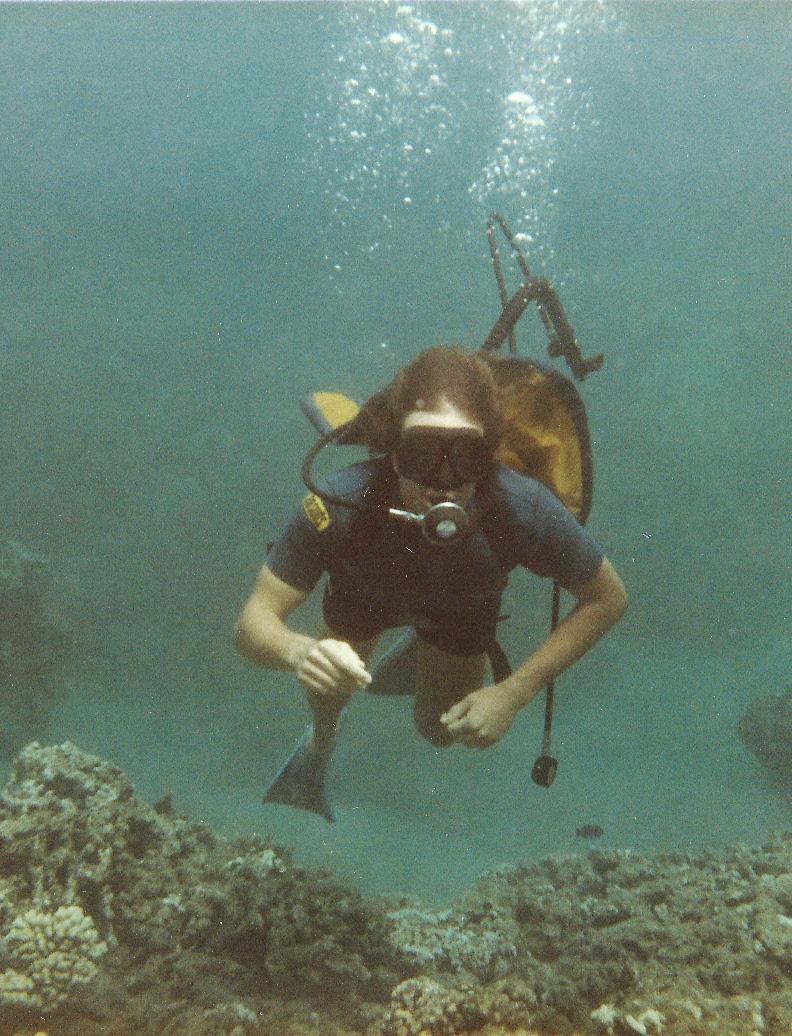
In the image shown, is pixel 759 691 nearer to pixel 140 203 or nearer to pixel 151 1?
pixel 140 203

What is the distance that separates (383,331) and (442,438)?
2548cm

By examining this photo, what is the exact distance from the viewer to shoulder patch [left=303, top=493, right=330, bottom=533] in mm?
2932

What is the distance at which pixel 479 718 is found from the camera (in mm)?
2613

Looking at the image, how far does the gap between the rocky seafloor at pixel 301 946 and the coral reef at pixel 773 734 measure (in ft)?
32.2

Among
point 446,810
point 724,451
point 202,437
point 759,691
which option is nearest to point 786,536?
point 724,451

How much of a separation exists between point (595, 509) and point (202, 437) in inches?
560

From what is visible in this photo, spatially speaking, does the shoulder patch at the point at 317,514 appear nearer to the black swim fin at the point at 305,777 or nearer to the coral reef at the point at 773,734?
the black swim fin at the point at 305,777

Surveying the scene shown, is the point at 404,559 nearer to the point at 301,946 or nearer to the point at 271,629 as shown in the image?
the point at 271,629

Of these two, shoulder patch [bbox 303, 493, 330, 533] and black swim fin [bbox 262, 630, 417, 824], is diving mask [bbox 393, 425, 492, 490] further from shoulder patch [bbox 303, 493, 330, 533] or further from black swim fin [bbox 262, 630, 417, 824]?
black swim fin [bbox 262, 630, 417, 824]

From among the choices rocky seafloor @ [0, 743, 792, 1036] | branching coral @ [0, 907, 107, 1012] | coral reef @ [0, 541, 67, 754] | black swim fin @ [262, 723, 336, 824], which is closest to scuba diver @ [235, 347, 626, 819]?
rocky seafloor @ [0, 743, 792, 1036]

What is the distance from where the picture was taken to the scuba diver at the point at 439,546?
2678 mm

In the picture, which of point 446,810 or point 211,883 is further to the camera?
point 446,810

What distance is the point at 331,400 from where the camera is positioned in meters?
4.10

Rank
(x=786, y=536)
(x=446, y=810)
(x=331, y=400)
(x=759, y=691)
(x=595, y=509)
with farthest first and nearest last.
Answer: (x=759, y=691) < (x=786, y=536) < (x=595, y=509) < (x=446, y=810) < (x=331, y=400)
